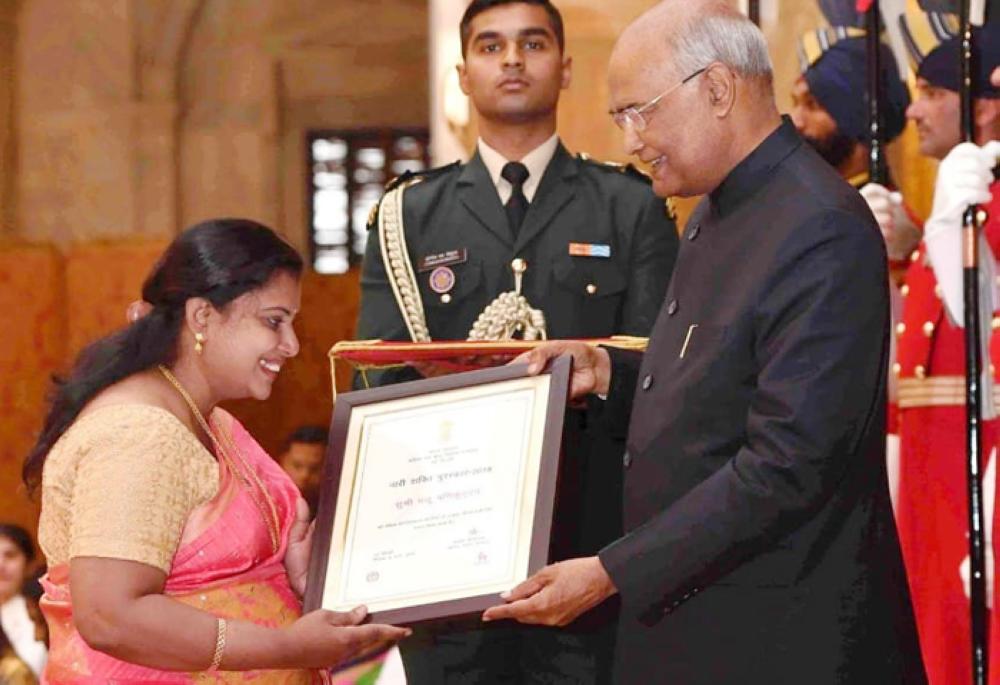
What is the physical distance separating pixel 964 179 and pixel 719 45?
1556 millimetres

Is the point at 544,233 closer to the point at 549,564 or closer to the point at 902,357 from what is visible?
the point at 549,564

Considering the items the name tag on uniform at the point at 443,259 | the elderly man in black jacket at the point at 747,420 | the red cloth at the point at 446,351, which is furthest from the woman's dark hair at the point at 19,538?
the elderly man in black jacket at the point at 747,420

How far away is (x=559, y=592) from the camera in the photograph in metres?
2.72

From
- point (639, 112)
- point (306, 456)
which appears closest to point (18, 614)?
point (306, 456)

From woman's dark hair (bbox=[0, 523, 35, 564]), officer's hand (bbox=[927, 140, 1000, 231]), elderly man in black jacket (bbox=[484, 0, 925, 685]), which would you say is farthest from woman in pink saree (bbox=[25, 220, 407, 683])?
woman's dark hair (bbox=[0, 523, 35, 564])

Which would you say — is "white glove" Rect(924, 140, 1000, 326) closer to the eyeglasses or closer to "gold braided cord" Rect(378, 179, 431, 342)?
"gold braided cord" Rect(378, 179, 431, 342)

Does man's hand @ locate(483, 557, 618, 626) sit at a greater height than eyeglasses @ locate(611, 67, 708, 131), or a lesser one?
lesser

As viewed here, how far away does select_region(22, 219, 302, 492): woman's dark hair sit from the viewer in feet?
9.66

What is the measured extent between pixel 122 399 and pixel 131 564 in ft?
0.95

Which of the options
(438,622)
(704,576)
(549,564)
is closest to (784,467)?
(704,576)

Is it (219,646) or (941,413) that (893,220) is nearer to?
(941,413)

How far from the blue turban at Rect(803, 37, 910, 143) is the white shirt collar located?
2146 mm

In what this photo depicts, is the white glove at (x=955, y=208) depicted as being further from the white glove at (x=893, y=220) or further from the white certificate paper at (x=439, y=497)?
the white certificate paper at (x=439, y=497)

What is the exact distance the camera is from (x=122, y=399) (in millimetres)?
2896
